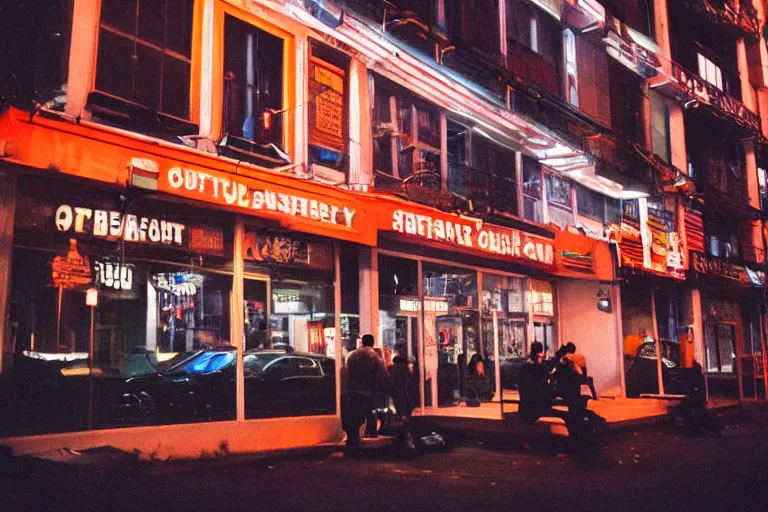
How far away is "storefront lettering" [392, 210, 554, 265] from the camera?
Result: 13.4 metres

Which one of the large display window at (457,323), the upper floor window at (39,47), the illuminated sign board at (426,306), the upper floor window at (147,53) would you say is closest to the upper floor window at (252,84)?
the upper floor window at (147,53)

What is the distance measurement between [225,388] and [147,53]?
498 centimetres

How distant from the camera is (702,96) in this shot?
2534 cm

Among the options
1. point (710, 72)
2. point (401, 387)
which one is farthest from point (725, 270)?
point (401, 387)

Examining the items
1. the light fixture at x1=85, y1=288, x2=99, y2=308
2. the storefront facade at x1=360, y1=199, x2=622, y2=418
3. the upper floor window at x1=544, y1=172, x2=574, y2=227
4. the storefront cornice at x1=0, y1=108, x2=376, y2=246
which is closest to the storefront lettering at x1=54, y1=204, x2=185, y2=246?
the storefront cornice at x1=0, y1=108, x2=376, y2=246

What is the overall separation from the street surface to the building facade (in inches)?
48.2

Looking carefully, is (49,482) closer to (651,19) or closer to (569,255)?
(569,255)

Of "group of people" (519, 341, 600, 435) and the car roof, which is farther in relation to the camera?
"group of people" (519, 341, 600, 435)

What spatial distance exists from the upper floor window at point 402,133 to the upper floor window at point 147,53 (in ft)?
14.7

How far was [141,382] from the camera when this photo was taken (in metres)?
9.25

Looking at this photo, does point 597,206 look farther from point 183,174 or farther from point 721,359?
point 183,174

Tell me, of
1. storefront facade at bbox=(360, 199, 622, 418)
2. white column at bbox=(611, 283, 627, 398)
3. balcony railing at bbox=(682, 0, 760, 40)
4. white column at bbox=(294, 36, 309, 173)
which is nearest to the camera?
white column at bbox=(294, 36, 309, 173)

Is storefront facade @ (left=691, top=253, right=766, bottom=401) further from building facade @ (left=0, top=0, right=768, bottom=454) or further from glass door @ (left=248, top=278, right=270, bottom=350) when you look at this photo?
glass door @ (left=248, top=278, right=270, bottom=350)

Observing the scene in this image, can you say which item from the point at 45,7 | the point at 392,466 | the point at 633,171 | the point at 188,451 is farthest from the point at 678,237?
the point at 45,7
